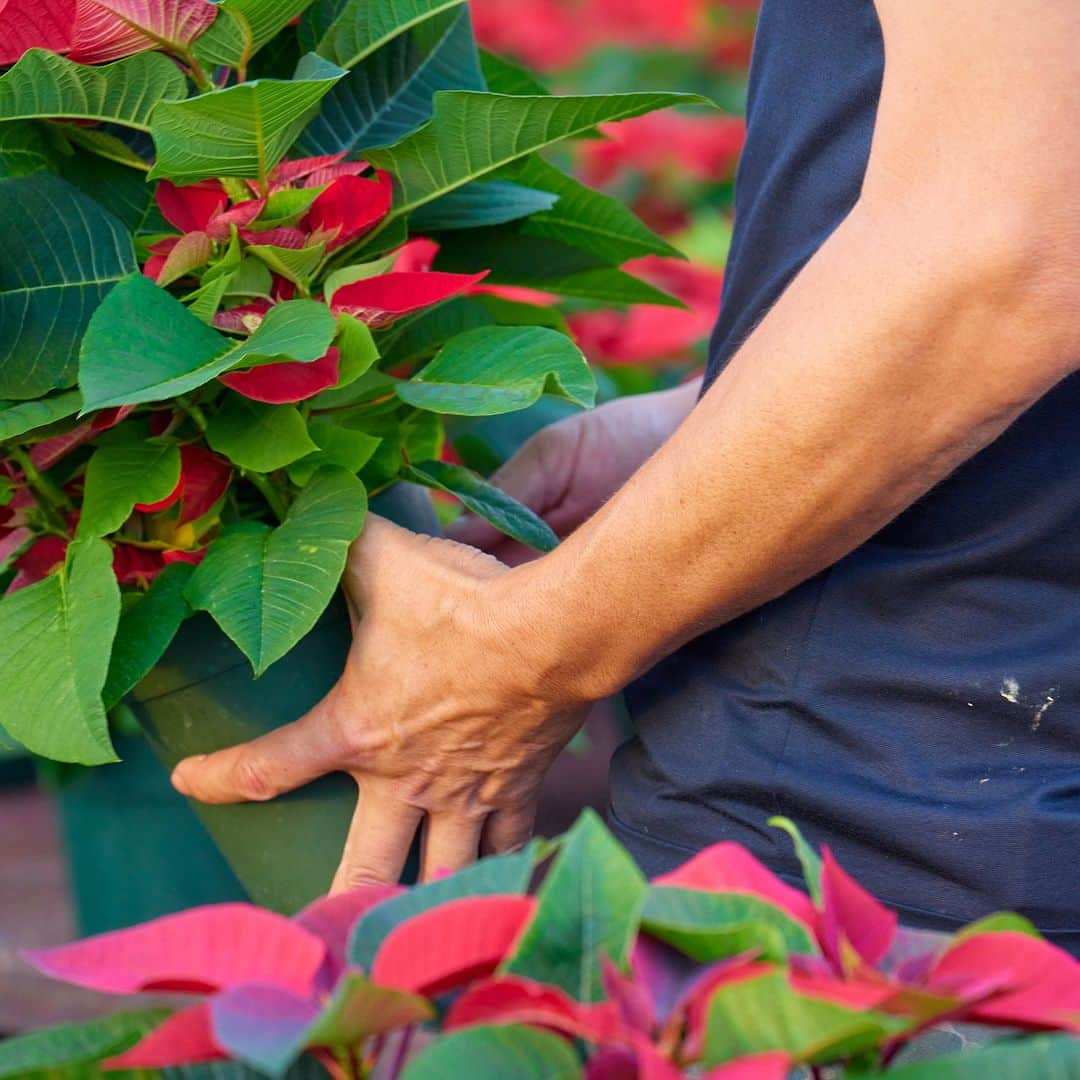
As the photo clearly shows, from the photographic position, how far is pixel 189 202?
37.7 inches

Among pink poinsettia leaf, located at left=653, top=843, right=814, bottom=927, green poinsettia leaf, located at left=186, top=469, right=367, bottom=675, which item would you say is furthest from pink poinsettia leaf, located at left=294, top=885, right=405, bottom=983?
green poinsettia leaf, located at left=186, top=469, right=367, bottom=675

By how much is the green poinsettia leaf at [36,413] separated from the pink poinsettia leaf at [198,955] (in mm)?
446

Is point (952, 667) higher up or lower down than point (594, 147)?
higher up

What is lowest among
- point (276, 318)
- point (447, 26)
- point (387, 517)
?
point (387, 517)

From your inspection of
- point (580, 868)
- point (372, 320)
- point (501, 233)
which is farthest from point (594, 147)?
point (580, 868)

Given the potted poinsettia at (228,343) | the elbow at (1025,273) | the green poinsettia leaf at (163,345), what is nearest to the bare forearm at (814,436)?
the elbow at (1025,273)

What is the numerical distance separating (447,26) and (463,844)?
614 millimetres

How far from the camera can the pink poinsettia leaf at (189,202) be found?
0.95 meters

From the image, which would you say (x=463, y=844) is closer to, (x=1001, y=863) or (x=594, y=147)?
(x=1001, y=863)

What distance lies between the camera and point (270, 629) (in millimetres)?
886

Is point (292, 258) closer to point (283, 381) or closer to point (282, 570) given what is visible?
point (283, 381)

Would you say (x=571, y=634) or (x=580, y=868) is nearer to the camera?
(x=580, y=868)

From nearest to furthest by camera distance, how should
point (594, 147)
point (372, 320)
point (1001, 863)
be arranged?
point (1001, 863) < point (372, 320) < point (594, 147)

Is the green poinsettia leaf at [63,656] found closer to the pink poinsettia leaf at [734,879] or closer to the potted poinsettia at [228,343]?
the potted poinsettia at [228,343]
